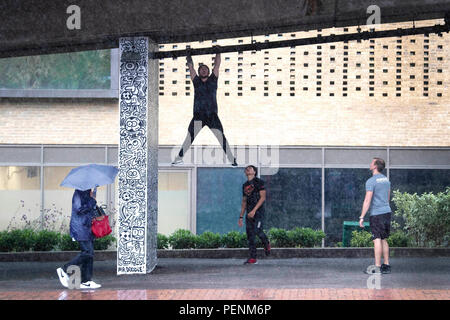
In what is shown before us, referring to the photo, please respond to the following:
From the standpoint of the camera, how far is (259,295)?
12617 millimetres

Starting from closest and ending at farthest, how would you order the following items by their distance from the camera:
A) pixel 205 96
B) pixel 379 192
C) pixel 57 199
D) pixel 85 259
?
1. pixel 85 259
2. pixel 379 192
3. pixel 205 96
4. pixel 57 199

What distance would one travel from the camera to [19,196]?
23750 mm

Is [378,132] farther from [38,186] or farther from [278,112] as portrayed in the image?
[38,186]

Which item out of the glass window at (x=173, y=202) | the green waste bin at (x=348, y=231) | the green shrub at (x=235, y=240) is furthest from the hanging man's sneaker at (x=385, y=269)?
the glass window at (x=173, y=202)

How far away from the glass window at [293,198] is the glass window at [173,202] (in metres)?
2.18

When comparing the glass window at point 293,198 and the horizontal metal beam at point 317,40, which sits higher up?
the horizontal metal beam at point 317,40

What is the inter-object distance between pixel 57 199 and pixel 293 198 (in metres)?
6.46

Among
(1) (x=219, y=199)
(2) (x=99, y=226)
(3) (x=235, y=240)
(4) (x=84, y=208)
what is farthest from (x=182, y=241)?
(4) (x=84, y=208)

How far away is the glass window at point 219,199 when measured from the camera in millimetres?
23625

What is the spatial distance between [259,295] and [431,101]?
12306 mm

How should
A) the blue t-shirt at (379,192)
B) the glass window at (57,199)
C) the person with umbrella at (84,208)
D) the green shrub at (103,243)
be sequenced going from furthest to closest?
the glass window at (57,199), the green shrub at (103,243), the blue t-shirt at (379,192), the person with umbrella at (84,208)

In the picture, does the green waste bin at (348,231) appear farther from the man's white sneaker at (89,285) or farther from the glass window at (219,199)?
the man's white sneaker at (89,285)

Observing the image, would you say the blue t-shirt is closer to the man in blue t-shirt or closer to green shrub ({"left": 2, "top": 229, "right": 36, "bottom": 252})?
the man in blue t-shirt

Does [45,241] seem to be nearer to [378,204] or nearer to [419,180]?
[378,204]
